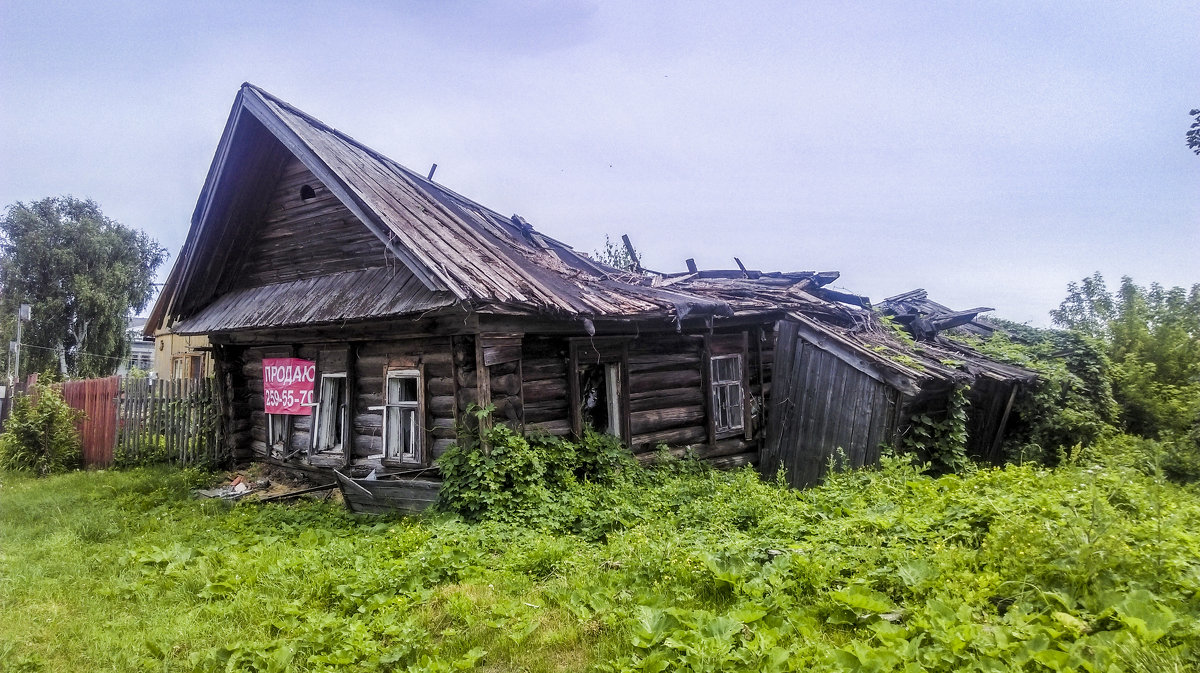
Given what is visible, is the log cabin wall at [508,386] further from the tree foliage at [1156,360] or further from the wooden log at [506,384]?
the tree foliage at [1156,360]

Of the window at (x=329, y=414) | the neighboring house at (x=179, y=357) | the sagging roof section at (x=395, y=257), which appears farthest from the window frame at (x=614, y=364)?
the neighboring house at (x=179, y=357)

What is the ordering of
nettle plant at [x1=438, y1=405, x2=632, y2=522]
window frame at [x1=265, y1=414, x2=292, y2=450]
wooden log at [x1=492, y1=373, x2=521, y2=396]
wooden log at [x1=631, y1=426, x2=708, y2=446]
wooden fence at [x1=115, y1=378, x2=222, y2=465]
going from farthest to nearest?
wooden fence at [x1=115, y1=378, x2=222, y2=465]
window frame at [x1=265, y1=414, x2=292, y2=450]
wooden log at [x1=631, y1=426, x2=708, y2=446]
wooden log at [x1=492, y1=373, x2=521, y2=396]
nettle plant at [x1=438, y1=405, x2=632, y2=522]

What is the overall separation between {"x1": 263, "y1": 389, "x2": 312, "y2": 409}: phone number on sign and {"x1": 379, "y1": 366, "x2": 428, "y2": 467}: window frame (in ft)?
5.66

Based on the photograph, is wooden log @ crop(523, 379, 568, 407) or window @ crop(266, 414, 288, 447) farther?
window @ crop(266, 414, 288, 447)

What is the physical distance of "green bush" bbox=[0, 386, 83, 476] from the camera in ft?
37.9

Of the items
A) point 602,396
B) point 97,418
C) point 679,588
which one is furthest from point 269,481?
point 679,588

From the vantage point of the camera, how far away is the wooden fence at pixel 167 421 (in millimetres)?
11273

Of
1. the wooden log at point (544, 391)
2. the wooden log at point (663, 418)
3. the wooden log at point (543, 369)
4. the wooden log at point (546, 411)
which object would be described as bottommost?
the wooden log at point (663, 418)

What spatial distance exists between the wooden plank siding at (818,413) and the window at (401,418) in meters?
6.28

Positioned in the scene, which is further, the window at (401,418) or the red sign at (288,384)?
the red sign at (288,384)

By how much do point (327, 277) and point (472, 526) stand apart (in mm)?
5235

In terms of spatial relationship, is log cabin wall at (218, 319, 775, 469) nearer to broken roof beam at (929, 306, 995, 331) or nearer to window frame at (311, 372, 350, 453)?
window frame at (311, 372, 350, 453)

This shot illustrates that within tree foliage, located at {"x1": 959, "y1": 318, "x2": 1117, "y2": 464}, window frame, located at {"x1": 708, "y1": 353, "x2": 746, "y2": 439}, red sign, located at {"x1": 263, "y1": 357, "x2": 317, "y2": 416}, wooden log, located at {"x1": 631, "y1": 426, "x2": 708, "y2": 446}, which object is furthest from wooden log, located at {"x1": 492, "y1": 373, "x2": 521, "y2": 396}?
tree foliage, located at {"x1": 959, "y1": 318, "x2": 1117, "y2": 464}

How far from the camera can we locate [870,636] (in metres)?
3.21
